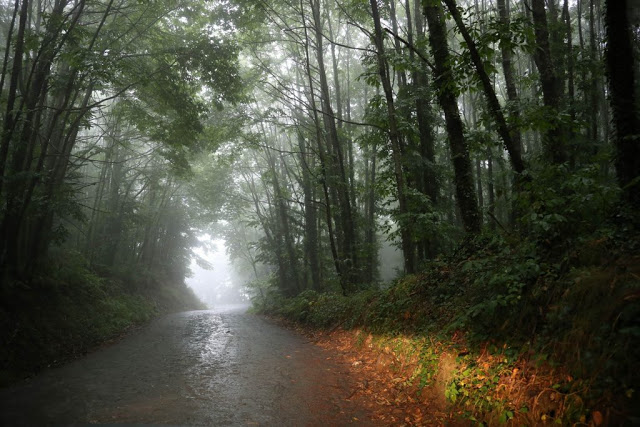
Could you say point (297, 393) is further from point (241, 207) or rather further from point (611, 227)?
point (241, 207)

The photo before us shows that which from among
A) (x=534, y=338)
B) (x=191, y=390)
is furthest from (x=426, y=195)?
(x=191, y=390)

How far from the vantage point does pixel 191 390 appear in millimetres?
5363

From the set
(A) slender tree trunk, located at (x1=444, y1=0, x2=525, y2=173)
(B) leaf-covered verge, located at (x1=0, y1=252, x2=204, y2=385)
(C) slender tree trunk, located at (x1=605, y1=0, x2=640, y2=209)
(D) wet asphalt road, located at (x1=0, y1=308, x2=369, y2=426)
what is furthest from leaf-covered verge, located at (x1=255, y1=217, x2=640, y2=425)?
(B) leaf-covered verge, located at (x1=0, y1=252, x2=204, y2=385)

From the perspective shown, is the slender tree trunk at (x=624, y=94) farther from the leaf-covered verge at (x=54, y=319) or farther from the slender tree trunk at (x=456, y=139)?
the leaf-covered verge at (x=54, y=319)

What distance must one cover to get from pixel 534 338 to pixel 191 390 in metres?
4.64

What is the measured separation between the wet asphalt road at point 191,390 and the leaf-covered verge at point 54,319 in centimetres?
59

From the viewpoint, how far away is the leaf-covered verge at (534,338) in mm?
2945

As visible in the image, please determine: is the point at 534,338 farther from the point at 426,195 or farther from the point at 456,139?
the point at 426,195

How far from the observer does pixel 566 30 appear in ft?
31.2

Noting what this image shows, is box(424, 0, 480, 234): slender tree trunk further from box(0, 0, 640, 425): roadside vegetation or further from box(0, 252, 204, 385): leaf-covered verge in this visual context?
box(0, 252, 204, 385): leaf-covered verge

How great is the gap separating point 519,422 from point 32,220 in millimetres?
11472

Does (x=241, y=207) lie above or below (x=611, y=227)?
above

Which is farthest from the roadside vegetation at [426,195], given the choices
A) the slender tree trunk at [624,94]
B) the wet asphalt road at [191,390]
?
the wet asphalt road at [191,390]

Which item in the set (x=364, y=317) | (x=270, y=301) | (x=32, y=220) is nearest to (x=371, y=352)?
(x=364, y=317)
